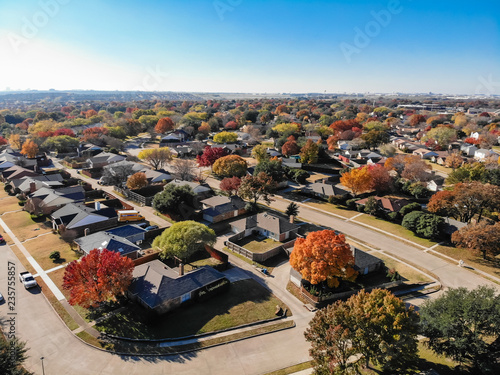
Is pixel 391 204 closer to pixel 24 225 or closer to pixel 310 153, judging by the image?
pixel 310 153

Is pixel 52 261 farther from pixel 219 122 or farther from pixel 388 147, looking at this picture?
pixel 219 122

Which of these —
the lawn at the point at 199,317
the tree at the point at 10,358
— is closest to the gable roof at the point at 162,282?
the lawn at the point at 199,317

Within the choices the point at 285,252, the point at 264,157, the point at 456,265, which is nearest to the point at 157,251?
the point at 285,252

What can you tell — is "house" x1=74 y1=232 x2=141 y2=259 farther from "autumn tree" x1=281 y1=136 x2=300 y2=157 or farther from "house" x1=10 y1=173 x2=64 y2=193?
"autumn tree" x1=281 y1=136 x2=300 y2=157

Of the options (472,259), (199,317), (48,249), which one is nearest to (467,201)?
(472,259)

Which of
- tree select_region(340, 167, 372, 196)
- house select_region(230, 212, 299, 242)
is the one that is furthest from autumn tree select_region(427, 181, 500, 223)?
house select_region(230, 212, 299, 242)
